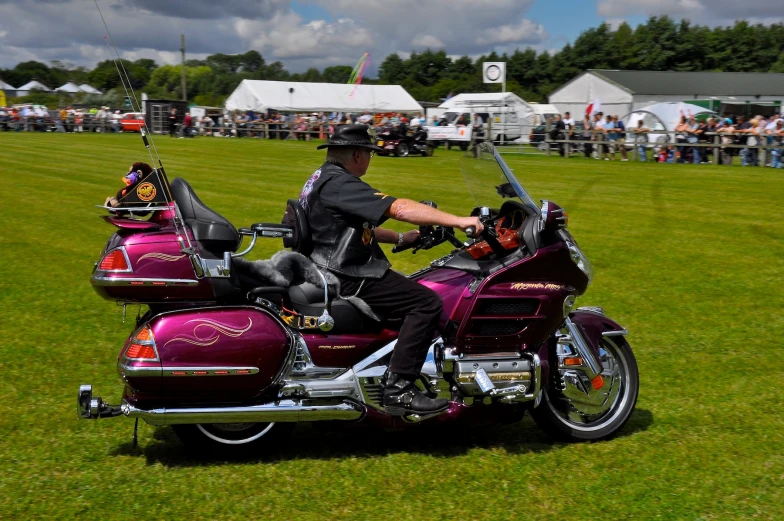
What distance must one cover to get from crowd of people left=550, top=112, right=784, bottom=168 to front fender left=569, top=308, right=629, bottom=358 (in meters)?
24.3

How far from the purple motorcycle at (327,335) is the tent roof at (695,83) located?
2482 inches

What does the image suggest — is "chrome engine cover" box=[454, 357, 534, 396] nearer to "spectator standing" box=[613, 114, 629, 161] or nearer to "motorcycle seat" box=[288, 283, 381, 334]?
"motorcycle seat" box=[288, 283, 381, 334]

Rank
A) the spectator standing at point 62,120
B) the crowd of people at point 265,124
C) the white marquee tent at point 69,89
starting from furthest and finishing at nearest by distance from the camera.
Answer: the white marquee tent at point 69,89 < the spectator standing at point 62,120 < the crowd of people at point 265,124

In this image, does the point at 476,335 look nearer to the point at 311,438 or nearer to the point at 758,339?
the point at 311,438

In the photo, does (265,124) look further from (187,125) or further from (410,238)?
(410,238)

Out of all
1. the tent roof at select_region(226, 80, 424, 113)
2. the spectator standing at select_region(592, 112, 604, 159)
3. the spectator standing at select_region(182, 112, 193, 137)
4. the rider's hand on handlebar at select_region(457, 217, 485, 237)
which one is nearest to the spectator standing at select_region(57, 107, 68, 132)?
the spectator standing at select_region(182, 112, 193, 137)

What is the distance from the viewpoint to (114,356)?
23.0ft

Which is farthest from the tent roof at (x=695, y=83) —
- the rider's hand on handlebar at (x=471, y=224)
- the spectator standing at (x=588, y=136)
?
the rider's hand on handlebar at (x=471, y=224)

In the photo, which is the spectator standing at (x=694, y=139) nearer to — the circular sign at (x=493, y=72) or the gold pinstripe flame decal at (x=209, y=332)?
the circular sign at (x=493, y=72)

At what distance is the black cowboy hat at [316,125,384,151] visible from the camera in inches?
192

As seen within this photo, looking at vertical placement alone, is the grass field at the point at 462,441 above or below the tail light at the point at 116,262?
below

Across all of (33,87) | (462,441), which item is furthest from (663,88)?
(33,87)

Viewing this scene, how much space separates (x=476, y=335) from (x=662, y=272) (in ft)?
21.7

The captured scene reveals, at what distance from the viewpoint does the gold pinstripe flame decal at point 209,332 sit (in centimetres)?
450
